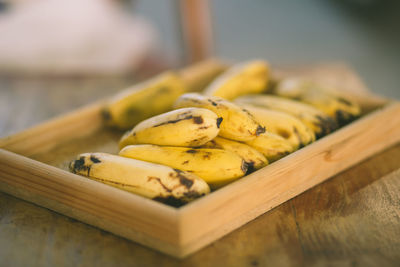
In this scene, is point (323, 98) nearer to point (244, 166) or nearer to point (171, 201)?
point (244, 166)

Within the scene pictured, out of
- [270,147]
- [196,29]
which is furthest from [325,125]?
[196,29]

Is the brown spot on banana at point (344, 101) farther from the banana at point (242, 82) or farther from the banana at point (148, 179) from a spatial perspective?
the banana at point (148, 179)

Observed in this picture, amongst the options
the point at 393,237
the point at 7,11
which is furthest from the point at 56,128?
the point at 7,11

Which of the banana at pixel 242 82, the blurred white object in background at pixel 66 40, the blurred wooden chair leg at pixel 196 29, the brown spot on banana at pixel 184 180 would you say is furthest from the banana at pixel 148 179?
the blurred wooden chair leg at pixel 196 29

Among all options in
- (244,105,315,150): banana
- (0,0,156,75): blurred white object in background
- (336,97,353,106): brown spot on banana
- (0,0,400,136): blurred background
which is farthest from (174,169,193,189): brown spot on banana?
(0,0,156,75): blurred white object in background

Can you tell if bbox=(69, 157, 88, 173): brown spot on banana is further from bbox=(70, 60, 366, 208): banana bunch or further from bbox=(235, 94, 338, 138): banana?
bbox=(235, 94, 338, 138): banana

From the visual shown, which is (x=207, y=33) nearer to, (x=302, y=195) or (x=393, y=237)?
(x=302, y=195)
